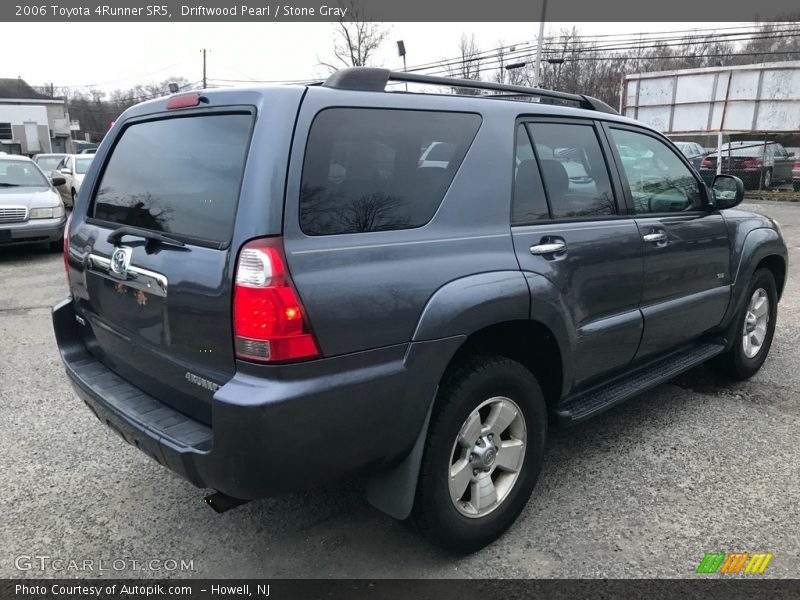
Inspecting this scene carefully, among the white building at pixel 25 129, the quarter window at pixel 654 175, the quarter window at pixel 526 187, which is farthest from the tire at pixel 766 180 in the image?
the white building at pixel 25 129

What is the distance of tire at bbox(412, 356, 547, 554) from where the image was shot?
7.88ft

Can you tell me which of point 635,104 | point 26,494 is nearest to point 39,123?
point 635,104

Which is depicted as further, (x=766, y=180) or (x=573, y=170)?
(x=766, y=180)

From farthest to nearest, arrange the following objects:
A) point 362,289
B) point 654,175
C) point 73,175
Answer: point 73,175 → point 654,175 → point 362,289

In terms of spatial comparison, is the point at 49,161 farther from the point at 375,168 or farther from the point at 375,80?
the point at 375,168

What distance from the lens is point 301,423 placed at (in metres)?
2.00

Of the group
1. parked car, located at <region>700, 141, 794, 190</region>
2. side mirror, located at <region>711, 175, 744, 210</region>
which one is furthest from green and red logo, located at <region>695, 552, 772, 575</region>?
parked car, located at <region>700, 141, 794, 190</region>

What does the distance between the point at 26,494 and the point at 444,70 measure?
27.4 meters

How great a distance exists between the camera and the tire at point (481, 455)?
7.88 ft

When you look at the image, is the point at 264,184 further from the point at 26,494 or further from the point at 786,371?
the point at 786,371

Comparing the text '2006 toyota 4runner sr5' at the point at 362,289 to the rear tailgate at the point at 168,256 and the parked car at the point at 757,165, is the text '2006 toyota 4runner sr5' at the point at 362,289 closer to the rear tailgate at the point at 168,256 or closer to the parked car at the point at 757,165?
the rear tailgate at the point at 168,256

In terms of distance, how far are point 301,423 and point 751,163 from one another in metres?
21.6

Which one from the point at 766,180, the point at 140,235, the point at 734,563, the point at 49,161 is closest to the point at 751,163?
the point at 766,180

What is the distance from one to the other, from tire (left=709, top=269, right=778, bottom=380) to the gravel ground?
Answer: 31 centimetres
